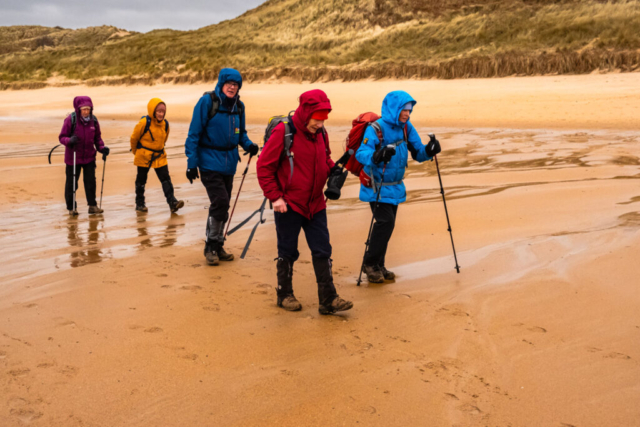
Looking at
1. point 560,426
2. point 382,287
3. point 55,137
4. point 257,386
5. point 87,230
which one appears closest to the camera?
point 560,426

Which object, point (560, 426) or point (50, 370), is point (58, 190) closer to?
point (50, 370)

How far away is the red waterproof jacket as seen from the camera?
14.9 ft

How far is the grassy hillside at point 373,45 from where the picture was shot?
1067 inches

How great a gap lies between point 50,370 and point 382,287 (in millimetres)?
2670

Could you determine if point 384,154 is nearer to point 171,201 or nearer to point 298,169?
point 298,169

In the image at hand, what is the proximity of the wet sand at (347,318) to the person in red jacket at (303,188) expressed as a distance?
223 millimetres

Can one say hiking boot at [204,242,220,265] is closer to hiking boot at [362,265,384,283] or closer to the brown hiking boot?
the brown hiking boot

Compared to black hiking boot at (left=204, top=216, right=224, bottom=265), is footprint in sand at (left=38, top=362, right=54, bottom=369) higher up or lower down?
lower down

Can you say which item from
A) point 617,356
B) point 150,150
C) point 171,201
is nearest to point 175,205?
point 171,201

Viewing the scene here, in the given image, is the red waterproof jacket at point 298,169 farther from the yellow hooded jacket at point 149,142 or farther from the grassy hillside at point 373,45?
the grassy hillside at point 373,45

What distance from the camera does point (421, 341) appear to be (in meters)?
4.20

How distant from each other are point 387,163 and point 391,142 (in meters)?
0.18

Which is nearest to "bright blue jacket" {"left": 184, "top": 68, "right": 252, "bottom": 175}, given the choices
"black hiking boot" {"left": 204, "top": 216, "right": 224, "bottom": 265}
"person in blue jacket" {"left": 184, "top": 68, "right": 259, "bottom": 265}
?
"person in blue jacket" {"left": 184, "top": 68, "right": 259, "bottom": 265}

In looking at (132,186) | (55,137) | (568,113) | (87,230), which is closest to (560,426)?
(87,230)
